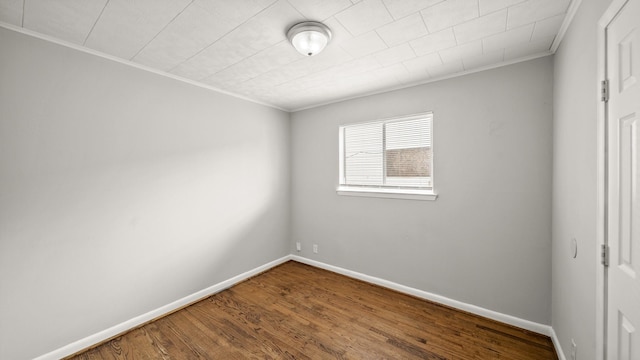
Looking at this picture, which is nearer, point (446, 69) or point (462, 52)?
point (462, 52)

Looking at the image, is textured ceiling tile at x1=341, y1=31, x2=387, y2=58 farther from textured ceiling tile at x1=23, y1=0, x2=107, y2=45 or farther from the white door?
textured ceiling tile at x1=23, y1=0, x2=107, y2=45

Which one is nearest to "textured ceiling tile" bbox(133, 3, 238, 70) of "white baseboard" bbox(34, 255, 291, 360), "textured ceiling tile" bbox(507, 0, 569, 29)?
"textured ceiling tile" bbox(507, 0, 569, 29)

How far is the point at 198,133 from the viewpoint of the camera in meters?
2.79

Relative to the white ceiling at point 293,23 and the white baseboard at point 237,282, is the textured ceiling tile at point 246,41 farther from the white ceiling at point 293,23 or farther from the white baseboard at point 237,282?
the white baseboard at point 237,282

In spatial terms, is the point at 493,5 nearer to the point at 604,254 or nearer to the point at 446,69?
the point at 446,69

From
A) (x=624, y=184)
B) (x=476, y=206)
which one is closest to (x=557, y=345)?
(x=476, y=206)

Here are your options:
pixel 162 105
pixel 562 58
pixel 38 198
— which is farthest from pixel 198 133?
pixel 562 58

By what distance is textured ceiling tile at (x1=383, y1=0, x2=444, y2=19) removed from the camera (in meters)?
1.47

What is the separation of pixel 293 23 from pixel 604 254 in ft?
7.19

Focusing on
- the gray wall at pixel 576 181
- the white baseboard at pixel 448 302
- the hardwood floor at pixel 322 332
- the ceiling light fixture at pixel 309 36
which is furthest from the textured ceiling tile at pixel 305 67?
the white baseboard at pixel 448 302

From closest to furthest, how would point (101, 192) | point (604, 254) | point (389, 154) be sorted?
point (604, 254) < point (101, 192) < point (389, 154)

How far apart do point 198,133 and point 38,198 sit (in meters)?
1.38

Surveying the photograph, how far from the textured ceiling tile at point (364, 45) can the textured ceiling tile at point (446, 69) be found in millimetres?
732

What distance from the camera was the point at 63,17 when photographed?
1601mm
